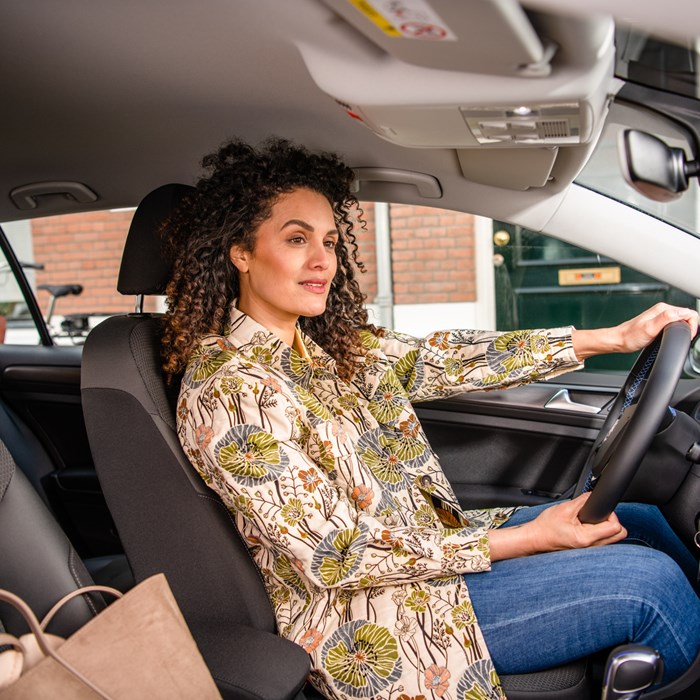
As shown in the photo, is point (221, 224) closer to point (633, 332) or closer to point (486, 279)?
point (633, 332)

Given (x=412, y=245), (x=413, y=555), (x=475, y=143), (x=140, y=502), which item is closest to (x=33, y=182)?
(x=140, y=502)

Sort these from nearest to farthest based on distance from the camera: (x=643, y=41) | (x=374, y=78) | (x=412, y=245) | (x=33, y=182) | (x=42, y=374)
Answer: (x=643, y=41)
(x=374, y=78)
(x=33, y=182)
(x=42, y=374)
(x=412, y=245)

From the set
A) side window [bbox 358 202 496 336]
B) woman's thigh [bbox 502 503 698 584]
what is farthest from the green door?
woman's thigh [bbox 502 503 698 584]

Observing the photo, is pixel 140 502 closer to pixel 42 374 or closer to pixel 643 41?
pixel 643 41

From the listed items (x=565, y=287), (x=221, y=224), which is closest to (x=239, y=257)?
(x=221, y=224)

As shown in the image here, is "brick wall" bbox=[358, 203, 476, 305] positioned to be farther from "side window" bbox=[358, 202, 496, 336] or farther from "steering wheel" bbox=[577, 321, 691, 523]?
"steering wheel" bbox=[577, 321, 691, 523]

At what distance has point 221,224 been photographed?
1661mm

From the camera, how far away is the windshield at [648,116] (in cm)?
100

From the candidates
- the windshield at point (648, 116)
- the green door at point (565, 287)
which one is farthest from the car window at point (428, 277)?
the windshield at point (648, 116)

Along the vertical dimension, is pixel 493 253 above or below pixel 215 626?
above

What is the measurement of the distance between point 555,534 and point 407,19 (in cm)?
83

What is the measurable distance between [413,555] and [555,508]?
0.26m

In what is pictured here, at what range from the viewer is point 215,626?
4.37ft

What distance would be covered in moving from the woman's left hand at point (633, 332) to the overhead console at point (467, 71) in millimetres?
351
